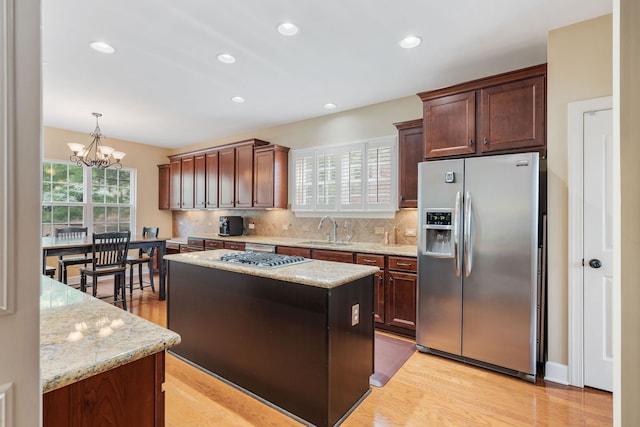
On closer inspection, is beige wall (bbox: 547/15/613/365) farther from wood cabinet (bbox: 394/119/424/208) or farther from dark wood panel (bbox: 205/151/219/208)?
dark wood panel (bbox: 205/151/219/208)

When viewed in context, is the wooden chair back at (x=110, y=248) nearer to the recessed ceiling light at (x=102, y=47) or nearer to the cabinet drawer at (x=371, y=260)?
the recessed ceiling light at (x=102, y=47)

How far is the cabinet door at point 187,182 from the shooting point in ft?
19.7

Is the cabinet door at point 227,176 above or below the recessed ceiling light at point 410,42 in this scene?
below

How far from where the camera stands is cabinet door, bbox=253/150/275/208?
16.0 feet

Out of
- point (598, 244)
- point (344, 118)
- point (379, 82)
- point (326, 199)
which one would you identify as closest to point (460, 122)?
point (379, 82)

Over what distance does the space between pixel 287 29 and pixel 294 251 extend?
8.24 feet

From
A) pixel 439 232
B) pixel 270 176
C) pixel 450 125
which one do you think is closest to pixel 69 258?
pixel 270 176

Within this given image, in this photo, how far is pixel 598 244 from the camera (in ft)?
7.52

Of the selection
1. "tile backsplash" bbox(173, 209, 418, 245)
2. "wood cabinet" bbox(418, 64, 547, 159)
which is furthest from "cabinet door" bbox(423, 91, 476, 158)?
"tile backsplash" bbox(173, 209, 418, 245)

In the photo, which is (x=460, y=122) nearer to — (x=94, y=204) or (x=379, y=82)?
(x=379, y=82)

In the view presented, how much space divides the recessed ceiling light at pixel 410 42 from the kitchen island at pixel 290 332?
1.90m

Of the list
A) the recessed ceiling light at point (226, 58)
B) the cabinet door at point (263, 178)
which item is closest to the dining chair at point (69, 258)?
the cabinet door at point (263, 178)
